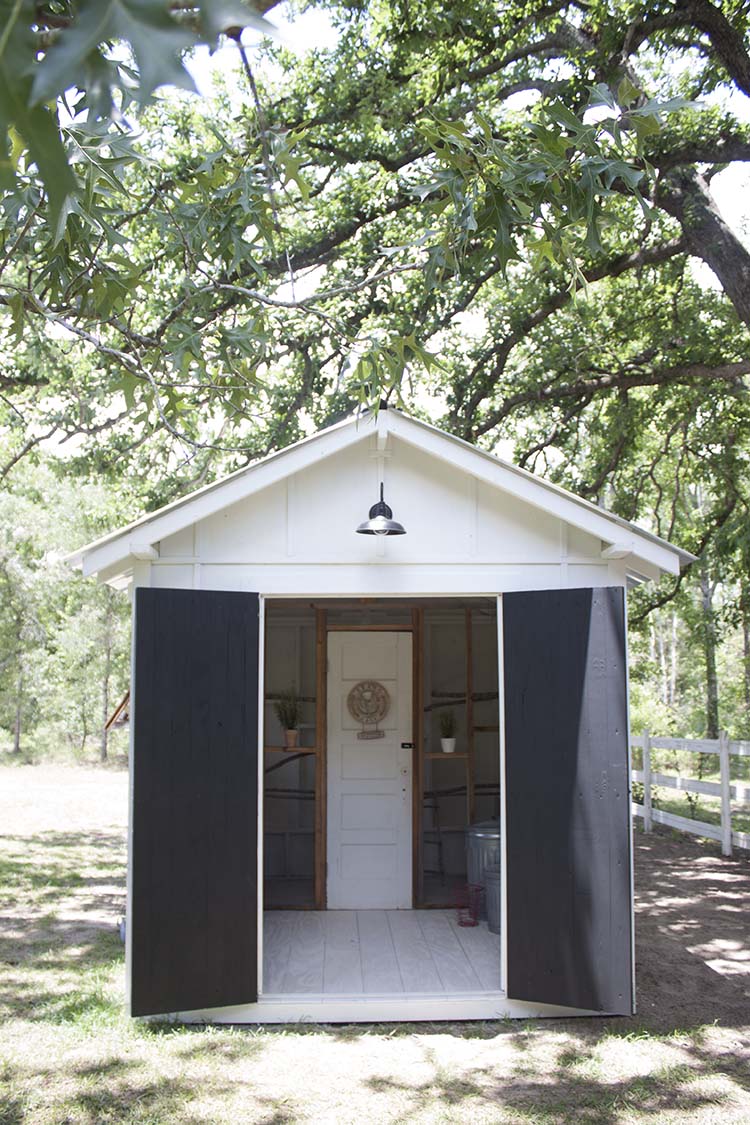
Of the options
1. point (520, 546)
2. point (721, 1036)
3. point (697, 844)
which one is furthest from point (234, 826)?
point (697, 844)

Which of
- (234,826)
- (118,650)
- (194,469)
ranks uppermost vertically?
(194,469)

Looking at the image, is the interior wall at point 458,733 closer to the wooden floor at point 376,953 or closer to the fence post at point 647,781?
the wooden floor at point 376,953

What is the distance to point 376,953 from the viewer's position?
7.04 meters

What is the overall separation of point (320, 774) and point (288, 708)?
3.18 ft

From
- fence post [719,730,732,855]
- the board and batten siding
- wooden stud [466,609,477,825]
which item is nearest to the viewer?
the board and batten siding

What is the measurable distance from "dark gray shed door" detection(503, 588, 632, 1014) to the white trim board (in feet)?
0.53

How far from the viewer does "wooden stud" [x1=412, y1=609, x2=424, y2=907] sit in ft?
28.3

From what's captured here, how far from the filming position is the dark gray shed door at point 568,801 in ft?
19.1

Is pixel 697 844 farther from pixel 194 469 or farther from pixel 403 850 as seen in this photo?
pixel 194 469

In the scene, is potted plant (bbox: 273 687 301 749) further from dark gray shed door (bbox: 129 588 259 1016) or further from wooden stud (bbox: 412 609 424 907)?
dark gray shed door (bbox: 129 588 259 1016)

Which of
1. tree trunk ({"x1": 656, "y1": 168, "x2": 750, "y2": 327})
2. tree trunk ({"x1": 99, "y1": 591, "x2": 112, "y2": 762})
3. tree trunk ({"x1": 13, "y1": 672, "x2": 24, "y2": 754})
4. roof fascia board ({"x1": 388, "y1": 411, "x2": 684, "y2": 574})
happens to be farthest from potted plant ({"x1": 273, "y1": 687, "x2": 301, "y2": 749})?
tree trunk ({"x1": 13, "y1": 672, "x2": 24, "y2": 754})

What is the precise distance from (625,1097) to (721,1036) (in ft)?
3.70

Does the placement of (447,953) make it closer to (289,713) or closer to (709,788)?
(289,713)

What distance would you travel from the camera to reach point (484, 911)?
319 inches
